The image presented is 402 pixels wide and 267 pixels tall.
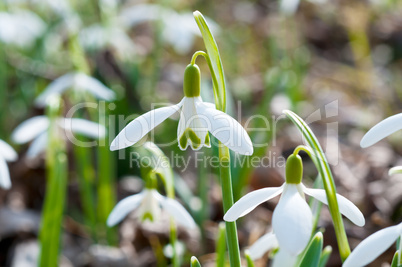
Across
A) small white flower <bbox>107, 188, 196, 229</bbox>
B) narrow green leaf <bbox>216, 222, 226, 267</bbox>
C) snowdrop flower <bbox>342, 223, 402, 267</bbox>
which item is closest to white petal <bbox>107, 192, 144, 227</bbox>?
small white flower <bbox>107, 188, 196, 229</bbox>

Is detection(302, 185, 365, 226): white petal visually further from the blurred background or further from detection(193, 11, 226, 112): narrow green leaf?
the blurred background

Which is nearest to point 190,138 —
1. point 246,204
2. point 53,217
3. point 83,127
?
point 246,204

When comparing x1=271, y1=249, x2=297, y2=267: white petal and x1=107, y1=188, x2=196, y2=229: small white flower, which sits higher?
x1=107, y1=188, x2=196, y2=229: small white flower

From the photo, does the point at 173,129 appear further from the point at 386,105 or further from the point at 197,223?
the point at 386,105

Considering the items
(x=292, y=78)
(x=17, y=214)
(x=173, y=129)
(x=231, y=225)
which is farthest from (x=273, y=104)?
(x=231, y=225)

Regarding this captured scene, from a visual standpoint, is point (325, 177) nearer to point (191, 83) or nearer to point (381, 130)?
point (381, 130)

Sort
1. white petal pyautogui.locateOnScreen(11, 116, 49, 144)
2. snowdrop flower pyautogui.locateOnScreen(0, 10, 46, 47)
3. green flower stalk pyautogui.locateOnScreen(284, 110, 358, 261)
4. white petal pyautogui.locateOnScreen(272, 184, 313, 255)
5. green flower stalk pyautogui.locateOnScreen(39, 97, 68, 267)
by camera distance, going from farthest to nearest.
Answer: snowdrop flower pyautogui.locateOnScreen(0, 10, 46, 47), white petal pyautogui.locateOnScreen(11, 116, 49, 144), green flower stalk pyautogui.locateOnScreen(39, 97, 68, 267), green flower stalk pyautogui.locateOnScreen(284, 110, 358, 261), white petal pyautogui.locateOnScreen(272, 184, 313, 255)

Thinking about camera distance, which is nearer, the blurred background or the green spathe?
the green spathe
